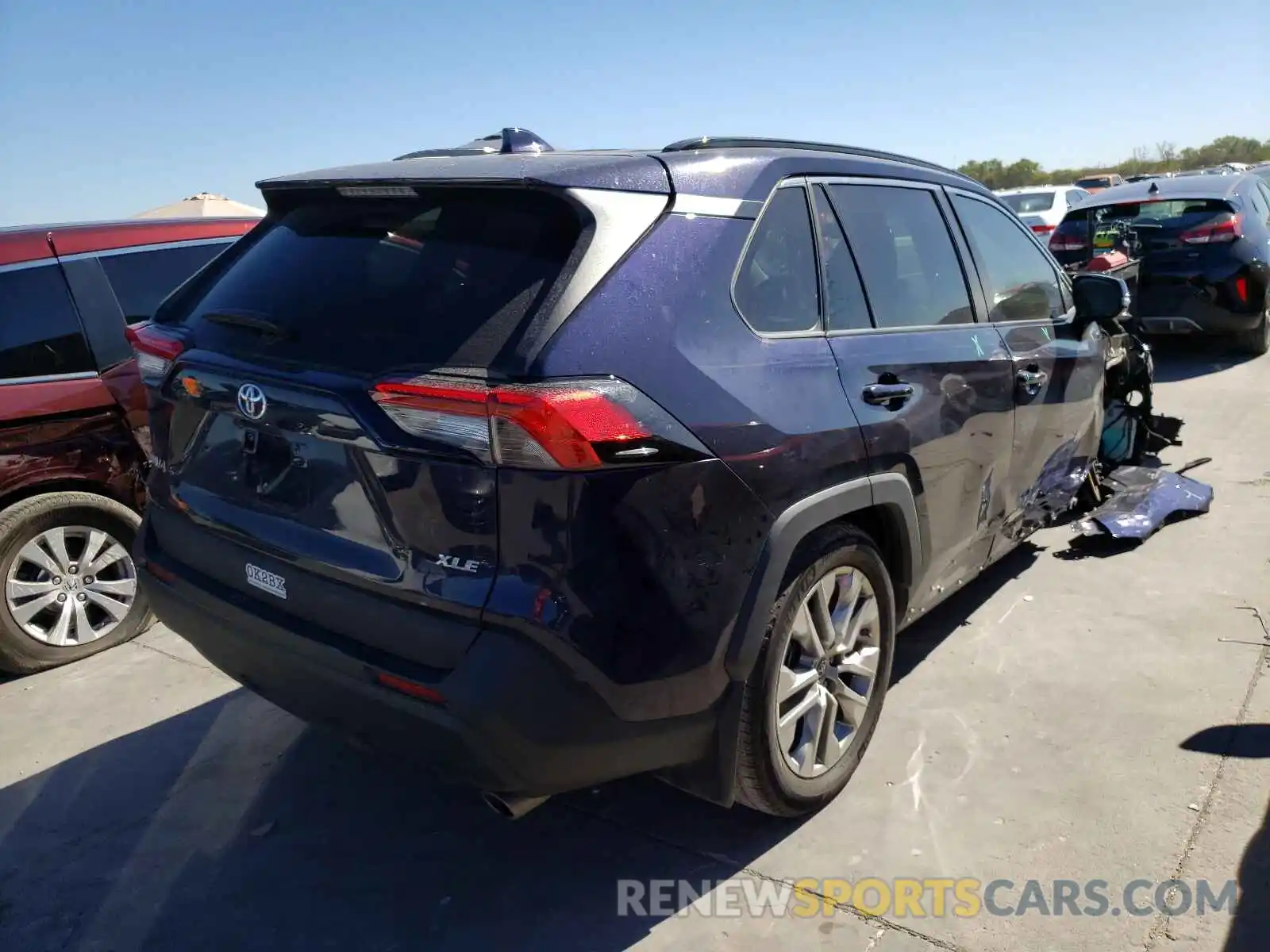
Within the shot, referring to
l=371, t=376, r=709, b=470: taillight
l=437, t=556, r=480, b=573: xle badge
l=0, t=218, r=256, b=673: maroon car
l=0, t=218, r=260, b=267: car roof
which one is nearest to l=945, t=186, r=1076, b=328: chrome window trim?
Answer: l=371, t=376, r=709, b=470: taillight

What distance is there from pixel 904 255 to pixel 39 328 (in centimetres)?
360

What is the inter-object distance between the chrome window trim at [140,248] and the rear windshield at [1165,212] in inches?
314

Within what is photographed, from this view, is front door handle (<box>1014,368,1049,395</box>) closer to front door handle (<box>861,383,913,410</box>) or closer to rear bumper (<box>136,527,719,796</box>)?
front door handle (<box>861,383,913,410</box>)

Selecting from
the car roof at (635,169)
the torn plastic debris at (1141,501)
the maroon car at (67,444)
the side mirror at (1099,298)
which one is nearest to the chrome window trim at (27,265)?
the maroon car at (67,444)

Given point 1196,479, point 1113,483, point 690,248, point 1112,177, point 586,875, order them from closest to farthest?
1. point 690,248
2. point 586,875
3. point 1113,483
4. point 1196,479
5. point 1112,177

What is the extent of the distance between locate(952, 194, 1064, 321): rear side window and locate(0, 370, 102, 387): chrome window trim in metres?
3.69

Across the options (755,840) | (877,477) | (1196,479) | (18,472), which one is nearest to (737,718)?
(755,840)

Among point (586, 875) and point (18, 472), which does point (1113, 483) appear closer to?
point (586, 875)

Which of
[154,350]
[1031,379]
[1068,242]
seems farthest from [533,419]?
[1068,242]

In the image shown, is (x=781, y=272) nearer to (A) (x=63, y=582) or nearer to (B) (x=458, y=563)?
(B) (x=458, y=563)

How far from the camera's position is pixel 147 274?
183 inches

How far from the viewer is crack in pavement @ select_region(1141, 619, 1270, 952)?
249 centimetres

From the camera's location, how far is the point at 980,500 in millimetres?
3643

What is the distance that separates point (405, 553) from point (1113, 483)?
15.2 feet
